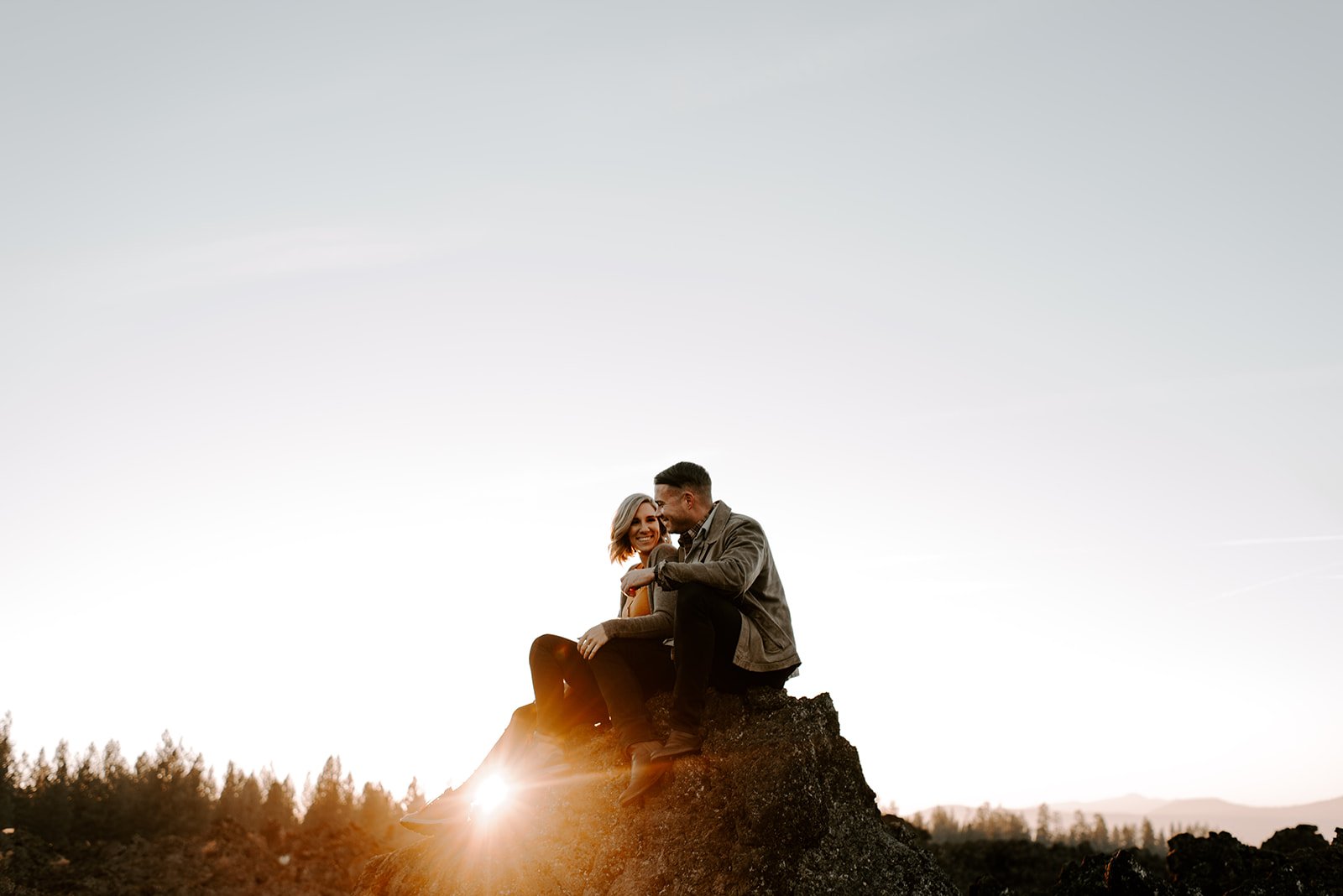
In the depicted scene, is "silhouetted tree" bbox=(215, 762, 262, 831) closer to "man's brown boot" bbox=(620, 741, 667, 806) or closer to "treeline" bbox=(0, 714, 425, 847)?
"treeline" bbox=(0, 714, 425, 847)

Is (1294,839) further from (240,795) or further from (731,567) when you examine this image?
(240,795)

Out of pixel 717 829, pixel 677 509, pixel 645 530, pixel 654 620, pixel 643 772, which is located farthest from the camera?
pixel 645 530

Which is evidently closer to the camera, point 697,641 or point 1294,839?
point 697,641

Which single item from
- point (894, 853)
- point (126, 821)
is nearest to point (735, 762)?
point (894, 853)

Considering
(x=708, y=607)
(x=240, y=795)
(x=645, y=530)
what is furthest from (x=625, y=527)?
(x=240, y=795)

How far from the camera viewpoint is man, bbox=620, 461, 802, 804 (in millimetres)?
6344

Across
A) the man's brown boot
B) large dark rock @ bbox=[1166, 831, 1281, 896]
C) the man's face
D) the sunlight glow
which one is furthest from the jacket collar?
large dark rock @ bbox=[1166, 831, 1281, 896]

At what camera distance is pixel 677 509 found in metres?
7.18

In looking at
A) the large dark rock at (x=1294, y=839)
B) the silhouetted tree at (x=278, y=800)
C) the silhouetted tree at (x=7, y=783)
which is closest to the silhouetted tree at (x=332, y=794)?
the silhouetted tree at (x=278, y=800)

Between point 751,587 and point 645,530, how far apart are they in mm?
963

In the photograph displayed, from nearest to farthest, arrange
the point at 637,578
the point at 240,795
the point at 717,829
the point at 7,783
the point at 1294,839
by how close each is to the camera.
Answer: the point at 717,829, the point at 637,578, the point at 1294,839, the point at 7,783, the point at 240,795

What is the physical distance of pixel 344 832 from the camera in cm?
3600

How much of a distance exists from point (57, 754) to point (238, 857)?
3900 centimetres

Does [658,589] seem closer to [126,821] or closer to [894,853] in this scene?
[894,853]
